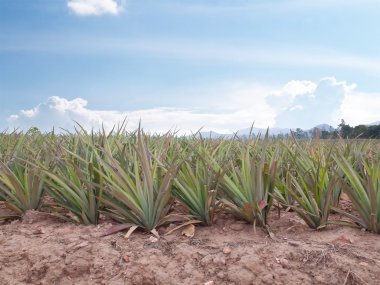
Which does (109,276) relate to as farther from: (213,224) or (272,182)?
(272,182)

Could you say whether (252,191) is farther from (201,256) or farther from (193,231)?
(201,256)

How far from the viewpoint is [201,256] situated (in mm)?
1923

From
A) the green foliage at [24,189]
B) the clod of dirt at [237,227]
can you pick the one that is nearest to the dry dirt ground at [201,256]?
the clod of dirt at [237,227]

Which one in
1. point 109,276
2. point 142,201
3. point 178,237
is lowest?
point 109,276

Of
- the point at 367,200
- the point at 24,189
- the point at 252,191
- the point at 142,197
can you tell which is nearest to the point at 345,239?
the point at 367,200

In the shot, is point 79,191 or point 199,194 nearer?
point 199,194

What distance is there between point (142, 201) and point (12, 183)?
918mm

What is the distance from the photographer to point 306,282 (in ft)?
5.74

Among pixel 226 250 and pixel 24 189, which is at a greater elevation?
pixel 24 189

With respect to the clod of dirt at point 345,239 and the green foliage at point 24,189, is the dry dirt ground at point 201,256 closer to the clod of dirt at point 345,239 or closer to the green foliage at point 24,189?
the clod of dirt at point 345,239

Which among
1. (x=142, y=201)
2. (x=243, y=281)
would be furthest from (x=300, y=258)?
(x=142, y=201)

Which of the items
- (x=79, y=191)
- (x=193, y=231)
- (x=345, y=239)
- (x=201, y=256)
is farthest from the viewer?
(x=79, y=191)

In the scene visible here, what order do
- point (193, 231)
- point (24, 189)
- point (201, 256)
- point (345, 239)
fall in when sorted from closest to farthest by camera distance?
1. point (201, 256)
2. point (345, 239)
3. point (193, 231)
4. point (24, 189)

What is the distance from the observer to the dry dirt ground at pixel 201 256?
180cm
